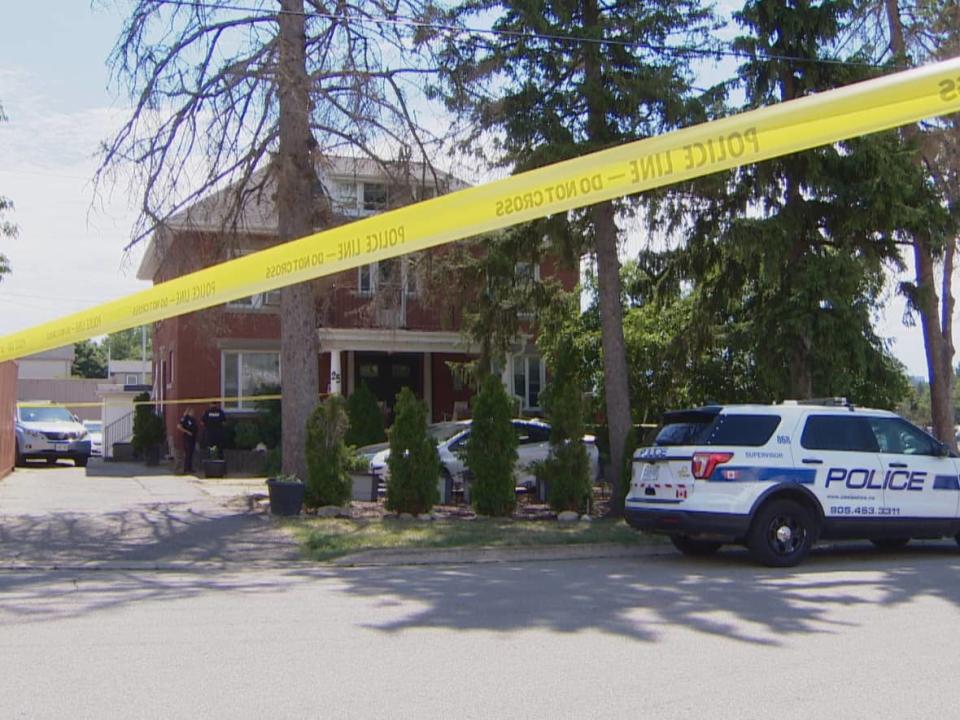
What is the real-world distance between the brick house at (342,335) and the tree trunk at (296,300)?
117 cm

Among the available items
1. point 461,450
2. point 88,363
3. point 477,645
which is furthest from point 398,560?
point 88,363

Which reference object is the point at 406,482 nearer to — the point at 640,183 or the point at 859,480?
the point at 859,480

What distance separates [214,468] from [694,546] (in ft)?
42.9

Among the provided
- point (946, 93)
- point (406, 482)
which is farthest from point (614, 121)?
point (946, 93)

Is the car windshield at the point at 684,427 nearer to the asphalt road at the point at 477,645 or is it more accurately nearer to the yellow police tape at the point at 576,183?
the asphalt road at the point at 477,645

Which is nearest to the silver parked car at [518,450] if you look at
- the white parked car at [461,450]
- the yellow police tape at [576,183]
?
the white parked car at [461,450]

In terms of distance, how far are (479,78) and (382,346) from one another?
10.2 m

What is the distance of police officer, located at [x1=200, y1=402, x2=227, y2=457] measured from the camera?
23797 mm

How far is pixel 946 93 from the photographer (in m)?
6.75

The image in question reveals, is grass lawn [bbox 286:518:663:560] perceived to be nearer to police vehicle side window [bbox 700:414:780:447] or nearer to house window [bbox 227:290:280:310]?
police vehicle side window [bbox 700:414:780:447]

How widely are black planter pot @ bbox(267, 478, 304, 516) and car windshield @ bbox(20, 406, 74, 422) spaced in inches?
574

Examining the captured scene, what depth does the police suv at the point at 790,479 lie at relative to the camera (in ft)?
37.2

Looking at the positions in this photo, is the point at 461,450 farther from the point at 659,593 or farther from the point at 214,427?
the point at 214,427

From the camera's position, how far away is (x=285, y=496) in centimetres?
1517
